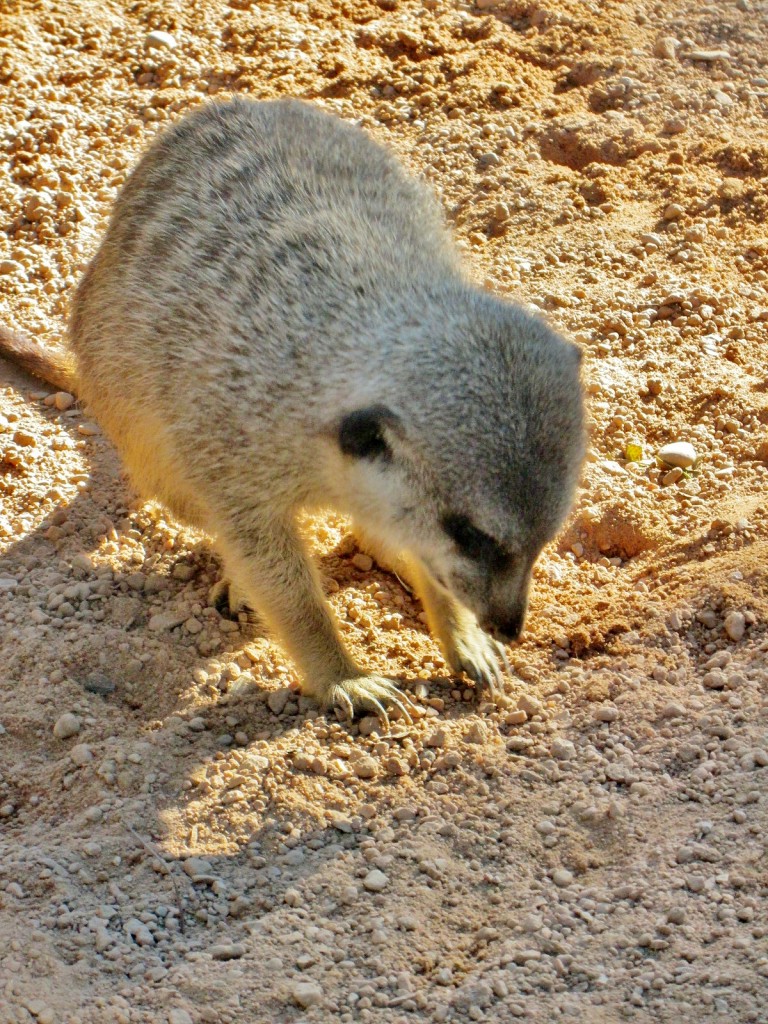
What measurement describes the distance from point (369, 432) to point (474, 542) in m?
0.47

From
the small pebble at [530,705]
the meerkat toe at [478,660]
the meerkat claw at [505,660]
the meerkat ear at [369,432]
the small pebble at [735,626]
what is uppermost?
the meerkat ear at [369,432]

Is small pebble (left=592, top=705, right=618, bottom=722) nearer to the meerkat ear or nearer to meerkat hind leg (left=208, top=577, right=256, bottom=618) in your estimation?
the meerkat ear

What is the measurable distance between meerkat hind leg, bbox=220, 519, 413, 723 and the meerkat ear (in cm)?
63

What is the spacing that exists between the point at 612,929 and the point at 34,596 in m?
2.63

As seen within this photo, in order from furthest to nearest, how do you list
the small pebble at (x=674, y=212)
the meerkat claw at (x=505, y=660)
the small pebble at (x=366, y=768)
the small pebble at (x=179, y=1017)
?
1. the small pebble at (x=674, y=212)
2. the meerkat claw at (x=505, y=660)
3. the small pebble at (x=366, y=768)
4. the small pebble at (x=179, y=1017)

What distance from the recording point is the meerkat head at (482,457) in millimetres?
3492

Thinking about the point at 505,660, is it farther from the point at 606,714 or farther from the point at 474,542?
the point at 474,542

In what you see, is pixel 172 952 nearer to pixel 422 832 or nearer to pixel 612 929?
pixel 422 832

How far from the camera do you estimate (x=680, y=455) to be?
5102 millimetres

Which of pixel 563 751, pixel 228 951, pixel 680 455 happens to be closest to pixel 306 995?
pixel 228 951

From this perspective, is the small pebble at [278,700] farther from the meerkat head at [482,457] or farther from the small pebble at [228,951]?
the small pebble at [228,951]

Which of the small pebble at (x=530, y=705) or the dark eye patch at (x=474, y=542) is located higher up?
the dark eye patch at (x=474, y=542)

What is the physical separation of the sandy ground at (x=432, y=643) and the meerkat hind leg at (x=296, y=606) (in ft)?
0.45

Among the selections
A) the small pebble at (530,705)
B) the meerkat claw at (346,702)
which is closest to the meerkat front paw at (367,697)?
the meerkat claw at (346,702)
